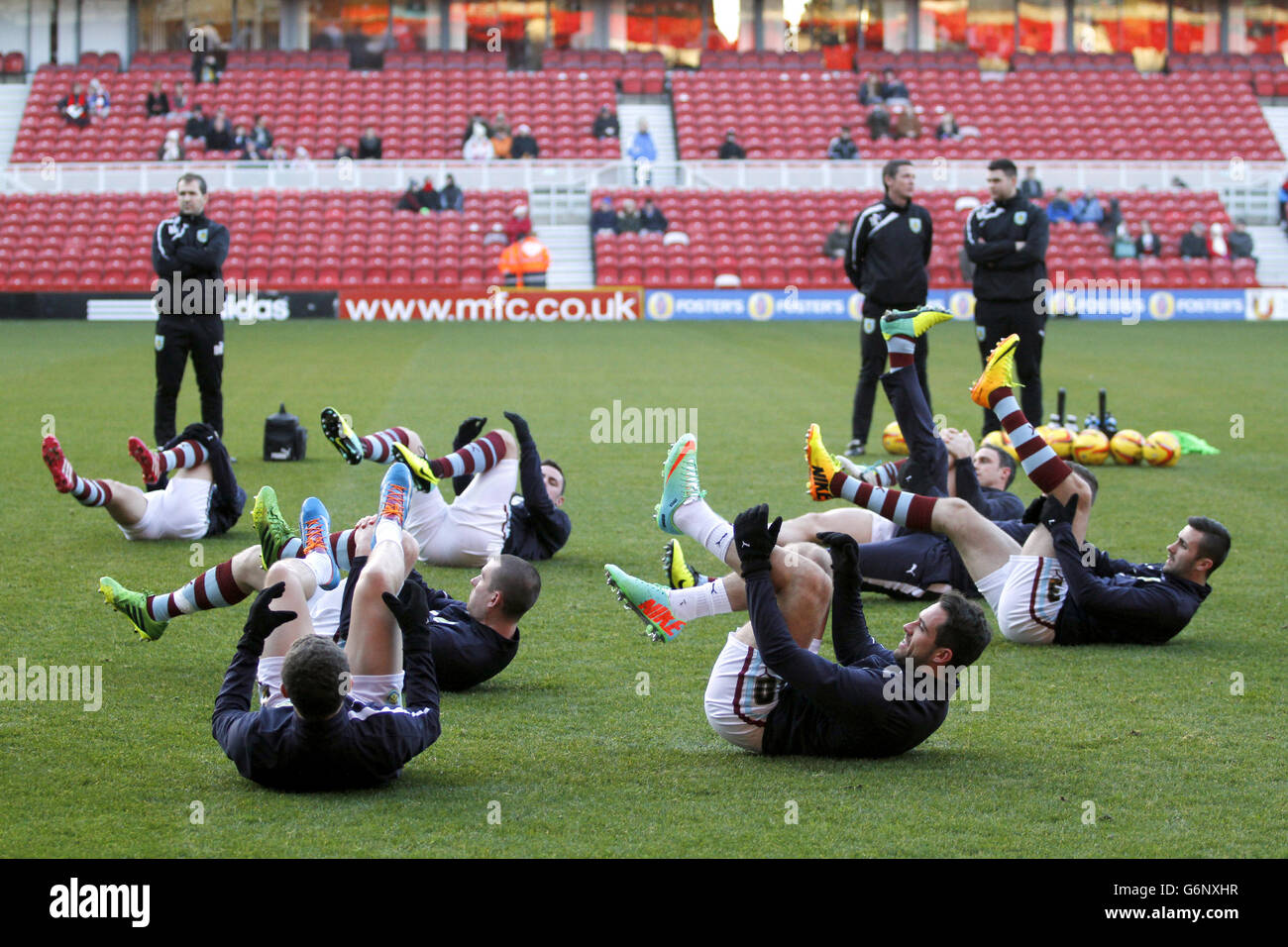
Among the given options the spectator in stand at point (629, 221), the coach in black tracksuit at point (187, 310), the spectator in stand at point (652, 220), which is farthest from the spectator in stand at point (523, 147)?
the coach in black tracksuit at point (187, 310)

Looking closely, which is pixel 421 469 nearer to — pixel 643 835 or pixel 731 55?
pixel 643 835

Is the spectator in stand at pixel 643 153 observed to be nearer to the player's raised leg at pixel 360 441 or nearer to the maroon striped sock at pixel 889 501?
the player's raised leg at pixel 360 441

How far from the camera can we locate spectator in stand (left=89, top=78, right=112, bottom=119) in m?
37.8

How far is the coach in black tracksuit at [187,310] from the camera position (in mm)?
11664

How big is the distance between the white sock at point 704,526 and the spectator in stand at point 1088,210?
30.4 m

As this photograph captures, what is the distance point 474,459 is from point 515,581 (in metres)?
2.63

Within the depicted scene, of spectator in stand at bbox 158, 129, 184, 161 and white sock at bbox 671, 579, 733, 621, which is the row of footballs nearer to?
white sock at bbox 671, 579, 733, 621

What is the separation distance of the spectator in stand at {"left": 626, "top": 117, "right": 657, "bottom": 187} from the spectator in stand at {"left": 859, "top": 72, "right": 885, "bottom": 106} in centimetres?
626

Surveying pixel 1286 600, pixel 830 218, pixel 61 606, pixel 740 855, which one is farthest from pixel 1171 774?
pixel 830 218

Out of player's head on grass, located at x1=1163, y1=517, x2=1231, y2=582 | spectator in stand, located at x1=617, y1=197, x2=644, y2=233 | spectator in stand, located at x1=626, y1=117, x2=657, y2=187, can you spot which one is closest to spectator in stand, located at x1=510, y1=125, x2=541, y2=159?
spectator in stand, located at x1=626, y1=117, x2=657, y2=187

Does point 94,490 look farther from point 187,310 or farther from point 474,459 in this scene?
point 187,310

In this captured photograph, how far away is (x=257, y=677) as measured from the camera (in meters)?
5.52

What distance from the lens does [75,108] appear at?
3734cm
